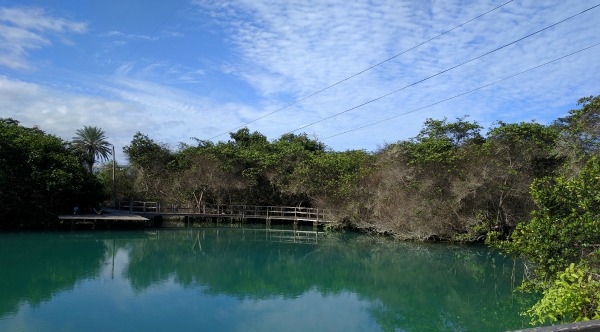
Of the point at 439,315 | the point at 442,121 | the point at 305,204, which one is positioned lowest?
the point at 439,315

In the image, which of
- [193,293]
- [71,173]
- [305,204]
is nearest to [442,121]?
[305,204]

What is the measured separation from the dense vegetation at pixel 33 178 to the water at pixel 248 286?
5.87 ft

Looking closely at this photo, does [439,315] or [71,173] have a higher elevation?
[71,173]

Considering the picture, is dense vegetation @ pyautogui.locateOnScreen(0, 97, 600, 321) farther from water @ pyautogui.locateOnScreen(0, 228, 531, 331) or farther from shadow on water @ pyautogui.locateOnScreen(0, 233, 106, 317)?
shadow on water @ pyautogui.locateOnScreen(0, 233, 106, 317)

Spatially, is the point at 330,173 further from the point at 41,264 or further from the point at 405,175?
the point at 41,264

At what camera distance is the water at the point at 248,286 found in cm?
933

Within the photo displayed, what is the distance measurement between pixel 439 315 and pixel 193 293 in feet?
→ 20.0

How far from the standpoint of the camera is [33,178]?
72.3ft

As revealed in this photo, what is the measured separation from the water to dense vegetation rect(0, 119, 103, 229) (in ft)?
5.87

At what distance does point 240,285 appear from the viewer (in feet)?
42.8

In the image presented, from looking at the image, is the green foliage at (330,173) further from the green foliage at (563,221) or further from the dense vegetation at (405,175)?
the green foliage at (563,221)

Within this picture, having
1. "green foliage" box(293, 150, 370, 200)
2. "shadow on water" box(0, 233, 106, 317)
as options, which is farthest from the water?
"green foliage" box(293, 150, 370, 200)

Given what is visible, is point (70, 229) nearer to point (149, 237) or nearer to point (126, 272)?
point (149, 237)

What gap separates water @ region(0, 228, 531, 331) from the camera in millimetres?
9328
